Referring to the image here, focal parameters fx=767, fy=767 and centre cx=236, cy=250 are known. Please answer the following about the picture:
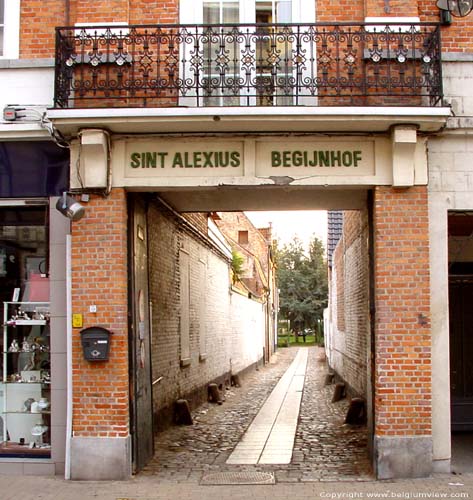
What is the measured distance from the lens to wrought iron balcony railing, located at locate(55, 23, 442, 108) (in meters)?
9.72

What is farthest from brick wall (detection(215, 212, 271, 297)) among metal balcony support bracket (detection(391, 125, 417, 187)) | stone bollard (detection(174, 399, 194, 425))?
metal balcony support bracket (detection(391, 125, 417, 187))

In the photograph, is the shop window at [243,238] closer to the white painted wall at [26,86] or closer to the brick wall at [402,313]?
the white painted wall at [26,86]

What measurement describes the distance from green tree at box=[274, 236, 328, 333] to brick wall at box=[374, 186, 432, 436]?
63.6 m

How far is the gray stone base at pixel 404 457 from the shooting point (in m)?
9.42

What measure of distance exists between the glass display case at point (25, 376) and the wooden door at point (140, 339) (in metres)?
1.17

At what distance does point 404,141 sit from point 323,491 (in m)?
4.31

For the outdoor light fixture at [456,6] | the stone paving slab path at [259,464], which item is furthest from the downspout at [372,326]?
the outdoor light fixture at [456,6]

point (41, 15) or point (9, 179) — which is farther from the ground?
point (41, 15)

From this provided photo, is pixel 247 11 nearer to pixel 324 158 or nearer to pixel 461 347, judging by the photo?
pixel 324 158

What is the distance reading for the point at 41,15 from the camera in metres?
10.4

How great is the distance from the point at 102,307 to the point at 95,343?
0.47 metres

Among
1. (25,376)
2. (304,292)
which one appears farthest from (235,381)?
(304,292)

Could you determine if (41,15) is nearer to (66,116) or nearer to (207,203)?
(66,116)

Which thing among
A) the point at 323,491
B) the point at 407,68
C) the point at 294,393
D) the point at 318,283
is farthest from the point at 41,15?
the point at 318,283
